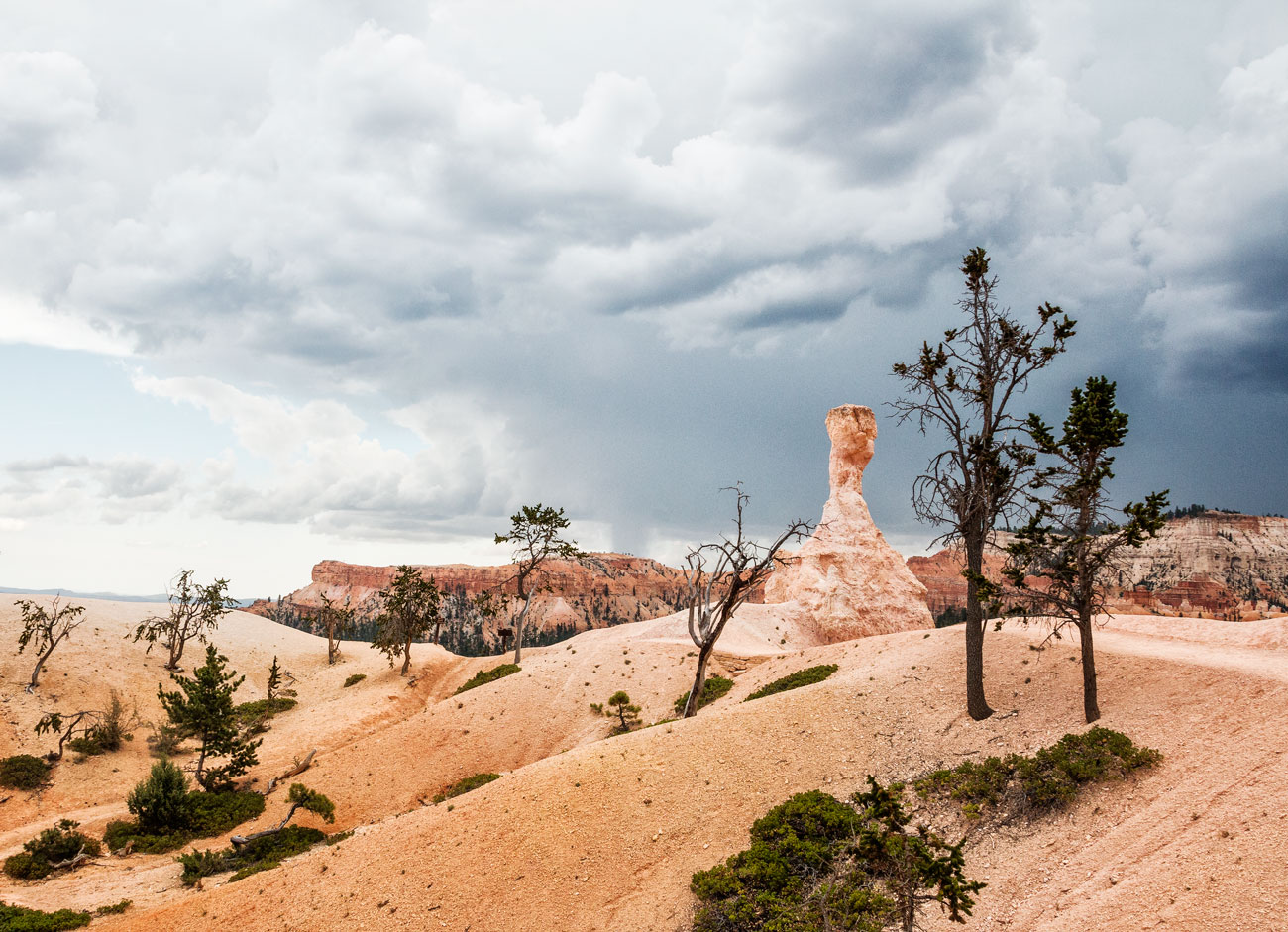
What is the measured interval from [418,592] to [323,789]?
19.6m

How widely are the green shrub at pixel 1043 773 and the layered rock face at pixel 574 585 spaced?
148011mm

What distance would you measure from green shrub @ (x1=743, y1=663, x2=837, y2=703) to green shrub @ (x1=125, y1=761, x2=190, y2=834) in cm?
1989

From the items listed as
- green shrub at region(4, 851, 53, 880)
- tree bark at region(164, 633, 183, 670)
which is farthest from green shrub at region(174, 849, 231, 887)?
tree bark at region(164, 633, 183, 670)

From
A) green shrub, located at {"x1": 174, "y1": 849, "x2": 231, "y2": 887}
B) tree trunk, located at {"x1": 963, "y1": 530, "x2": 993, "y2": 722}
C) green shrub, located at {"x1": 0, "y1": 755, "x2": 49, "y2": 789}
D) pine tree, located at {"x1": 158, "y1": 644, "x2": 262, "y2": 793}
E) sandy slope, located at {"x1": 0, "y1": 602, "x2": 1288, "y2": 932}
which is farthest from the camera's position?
green shrub, located at {"x1": 0, "y1": 755, "x2": 49, "y2": 789}

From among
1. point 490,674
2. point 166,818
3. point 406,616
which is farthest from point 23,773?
point 490,674

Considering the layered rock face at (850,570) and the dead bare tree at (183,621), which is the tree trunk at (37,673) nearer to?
the dead bare tree at (183,621)

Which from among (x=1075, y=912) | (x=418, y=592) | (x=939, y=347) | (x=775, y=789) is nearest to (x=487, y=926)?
(x=775, y=789)

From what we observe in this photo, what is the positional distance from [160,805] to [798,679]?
22.2 metres

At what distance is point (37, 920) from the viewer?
14555mm

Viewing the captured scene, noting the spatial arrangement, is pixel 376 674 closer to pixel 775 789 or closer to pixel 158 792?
pixel 158 792

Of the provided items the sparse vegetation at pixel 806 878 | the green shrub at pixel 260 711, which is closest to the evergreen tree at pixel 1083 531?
the sparse vegetation at pixel 806 878

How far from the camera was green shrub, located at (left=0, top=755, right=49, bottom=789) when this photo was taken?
25672mm

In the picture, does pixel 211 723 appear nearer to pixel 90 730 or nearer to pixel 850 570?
pixel 90 730

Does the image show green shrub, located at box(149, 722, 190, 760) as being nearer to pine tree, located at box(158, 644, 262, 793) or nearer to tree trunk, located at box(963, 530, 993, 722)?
pine tree, located at box(158, 644, 262, 793)
